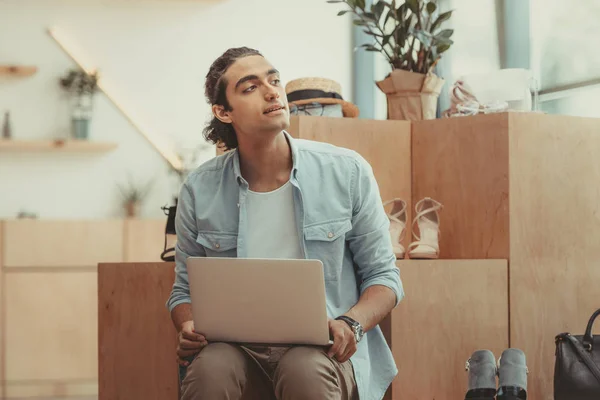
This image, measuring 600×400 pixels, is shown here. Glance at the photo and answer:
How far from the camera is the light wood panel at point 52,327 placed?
4.96 meters

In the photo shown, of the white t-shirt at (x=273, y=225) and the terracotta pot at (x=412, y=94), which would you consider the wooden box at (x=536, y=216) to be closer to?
the terracotta pot at (x=412, y=94)

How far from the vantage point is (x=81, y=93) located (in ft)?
17.8

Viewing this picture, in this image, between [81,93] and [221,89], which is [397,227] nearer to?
[221,89]

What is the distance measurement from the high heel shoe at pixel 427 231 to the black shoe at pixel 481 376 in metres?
0.47

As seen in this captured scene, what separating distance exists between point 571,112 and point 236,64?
6.86ft

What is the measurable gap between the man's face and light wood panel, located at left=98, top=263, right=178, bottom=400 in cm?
98

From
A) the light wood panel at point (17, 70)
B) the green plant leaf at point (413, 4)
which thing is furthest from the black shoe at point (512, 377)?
the light wood panel at point (17, 70)

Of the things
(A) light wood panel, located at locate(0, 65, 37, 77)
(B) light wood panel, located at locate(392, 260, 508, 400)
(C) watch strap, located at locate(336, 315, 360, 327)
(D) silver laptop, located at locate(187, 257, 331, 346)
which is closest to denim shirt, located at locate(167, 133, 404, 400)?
(C) watch strap, located at locate(336, 315, 360, 327)

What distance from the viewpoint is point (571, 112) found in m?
3.80

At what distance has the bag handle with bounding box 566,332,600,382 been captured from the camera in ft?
7.93

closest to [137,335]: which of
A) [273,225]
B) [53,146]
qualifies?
[273,225]

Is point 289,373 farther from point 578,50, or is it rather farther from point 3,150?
point 3,150

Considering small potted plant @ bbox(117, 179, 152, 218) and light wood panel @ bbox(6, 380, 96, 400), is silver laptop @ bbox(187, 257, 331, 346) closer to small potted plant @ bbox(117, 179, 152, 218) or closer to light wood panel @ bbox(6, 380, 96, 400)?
light wood panel @ bbox(6, 380, 96, 400)

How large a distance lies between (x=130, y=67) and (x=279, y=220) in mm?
3719
